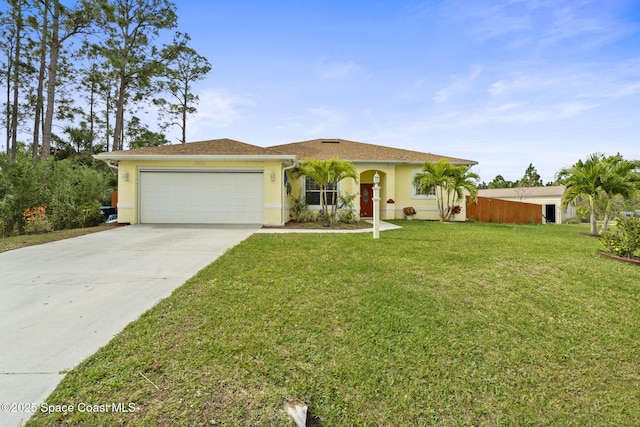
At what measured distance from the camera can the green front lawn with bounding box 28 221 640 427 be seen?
6.93 feet

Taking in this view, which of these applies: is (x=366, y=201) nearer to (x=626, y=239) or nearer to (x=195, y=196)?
(x=195, y=196)

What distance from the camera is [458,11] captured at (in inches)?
368

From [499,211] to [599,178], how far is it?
6.79 m

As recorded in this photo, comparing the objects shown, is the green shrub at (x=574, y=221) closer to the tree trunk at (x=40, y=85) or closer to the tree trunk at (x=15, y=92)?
the tree trunk at (x=40, y=85)

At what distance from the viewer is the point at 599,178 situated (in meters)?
10.2

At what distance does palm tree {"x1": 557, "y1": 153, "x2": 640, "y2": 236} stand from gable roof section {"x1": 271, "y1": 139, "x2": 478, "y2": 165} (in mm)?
4762

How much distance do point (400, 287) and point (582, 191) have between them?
11199mm

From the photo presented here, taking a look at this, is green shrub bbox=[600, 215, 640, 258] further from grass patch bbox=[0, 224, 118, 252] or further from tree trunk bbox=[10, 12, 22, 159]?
tree trunk bbox=[10, 12, 22, 159]

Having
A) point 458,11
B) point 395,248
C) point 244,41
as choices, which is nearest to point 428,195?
point 458,11

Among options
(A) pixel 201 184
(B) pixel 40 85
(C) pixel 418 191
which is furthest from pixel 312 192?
(B) pixel 40 85

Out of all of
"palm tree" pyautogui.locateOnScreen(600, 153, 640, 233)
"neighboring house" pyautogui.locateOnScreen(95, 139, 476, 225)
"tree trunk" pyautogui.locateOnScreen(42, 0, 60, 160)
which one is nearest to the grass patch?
"neighboring house" pyautogui.locateOnScreen(95, 139, 476, 225)

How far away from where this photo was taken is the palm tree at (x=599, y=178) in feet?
32.6

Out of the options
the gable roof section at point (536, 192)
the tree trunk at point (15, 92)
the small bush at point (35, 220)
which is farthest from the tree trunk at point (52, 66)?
the gable roof section at point (536, 192)

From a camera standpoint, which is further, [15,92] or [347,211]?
[15,92]
